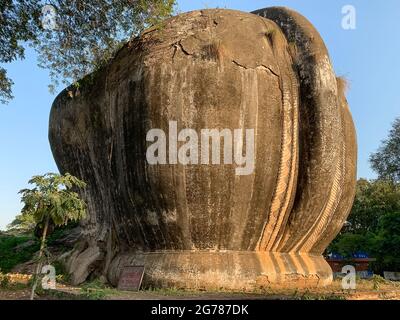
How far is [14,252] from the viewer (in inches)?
773

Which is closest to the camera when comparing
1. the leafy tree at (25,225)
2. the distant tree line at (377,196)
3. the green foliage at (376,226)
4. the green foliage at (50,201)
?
the green foliage at (50,201)

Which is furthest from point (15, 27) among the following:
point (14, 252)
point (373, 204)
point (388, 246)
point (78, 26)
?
point (373, 204)

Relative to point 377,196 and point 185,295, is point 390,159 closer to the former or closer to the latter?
point 377,196

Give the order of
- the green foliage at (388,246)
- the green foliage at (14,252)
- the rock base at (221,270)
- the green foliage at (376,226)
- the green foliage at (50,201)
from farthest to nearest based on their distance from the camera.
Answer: the green foliage at (376,226) → the green foliage at (388,246) → the green foliage at (14,252) → the rock base at (221,270) → the green foliage at (50,201)

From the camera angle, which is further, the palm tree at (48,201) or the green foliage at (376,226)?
the green foliage at (376,226)

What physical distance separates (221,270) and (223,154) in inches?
88.9

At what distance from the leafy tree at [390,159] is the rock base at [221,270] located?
23553mm

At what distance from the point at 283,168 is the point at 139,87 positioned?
343cm

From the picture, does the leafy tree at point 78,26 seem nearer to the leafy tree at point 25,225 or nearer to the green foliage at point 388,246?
the leafy tree at point 25,225

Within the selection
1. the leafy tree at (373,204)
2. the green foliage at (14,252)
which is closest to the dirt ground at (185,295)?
the green foliage at (14,252)

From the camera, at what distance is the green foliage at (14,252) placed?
18.2 metres

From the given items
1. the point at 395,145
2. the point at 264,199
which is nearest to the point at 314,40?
the point at 264,199

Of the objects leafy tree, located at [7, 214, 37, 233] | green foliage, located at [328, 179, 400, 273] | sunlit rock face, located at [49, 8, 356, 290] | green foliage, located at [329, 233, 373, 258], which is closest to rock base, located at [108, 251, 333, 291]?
sunlit rock face, located at [49, 8, 356, 290]

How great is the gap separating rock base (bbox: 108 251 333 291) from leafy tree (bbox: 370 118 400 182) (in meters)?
23.6
